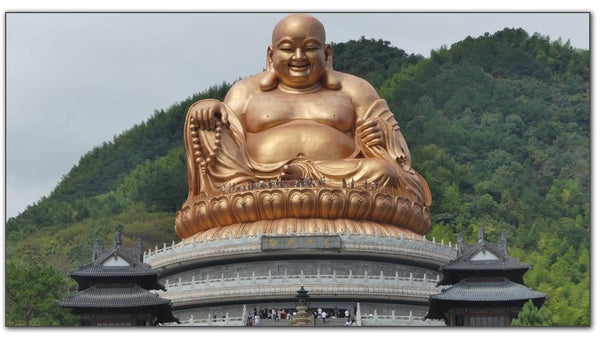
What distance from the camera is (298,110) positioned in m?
26.9

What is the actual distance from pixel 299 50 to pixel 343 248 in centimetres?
470

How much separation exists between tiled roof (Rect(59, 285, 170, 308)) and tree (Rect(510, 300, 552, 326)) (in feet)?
15.2

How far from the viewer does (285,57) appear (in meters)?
27.2

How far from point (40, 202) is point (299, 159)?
22126mm

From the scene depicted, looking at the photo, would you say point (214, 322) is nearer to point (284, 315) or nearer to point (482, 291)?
point (284, 315)

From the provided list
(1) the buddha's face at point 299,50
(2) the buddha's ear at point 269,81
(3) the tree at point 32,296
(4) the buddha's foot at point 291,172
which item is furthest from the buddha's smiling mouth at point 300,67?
(3) the tree at point 32,296

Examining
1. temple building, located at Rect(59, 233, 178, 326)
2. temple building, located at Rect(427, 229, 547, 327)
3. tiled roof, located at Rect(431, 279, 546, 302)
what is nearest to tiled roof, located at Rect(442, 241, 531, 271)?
temple building, located at Rect(427, 229, 547, 327)

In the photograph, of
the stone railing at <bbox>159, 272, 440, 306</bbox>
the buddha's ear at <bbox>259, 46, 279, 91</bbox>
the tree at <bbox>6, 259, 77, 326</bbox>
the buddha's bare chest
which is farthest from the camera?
the buddha's ear at <bbox>259, 46, 279, 91</bbox>

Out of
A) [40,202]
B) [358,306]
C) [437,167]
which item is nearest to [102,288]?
[358,306]

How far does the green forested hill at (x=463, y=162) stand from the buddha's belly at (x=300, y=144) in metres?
4.87

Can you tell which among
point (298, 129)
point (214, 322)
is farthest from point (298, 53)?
point (214, 322)

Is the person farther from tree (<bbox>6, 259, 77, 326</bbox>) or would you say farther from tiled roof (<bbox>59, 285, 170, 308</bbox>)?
tiled roof (<bbox>59, 285, 170, 308</bbox>)

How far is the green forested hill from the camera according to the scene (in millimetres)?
36688

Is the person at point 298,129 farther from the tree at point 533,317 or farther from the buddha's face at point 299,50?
the tree at point 533,317
